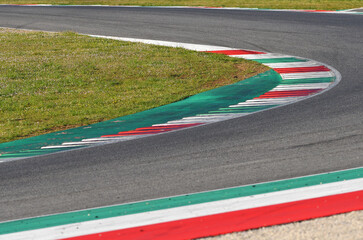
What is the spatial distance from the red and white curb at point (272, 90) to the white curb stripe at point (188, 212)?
2.93 meters

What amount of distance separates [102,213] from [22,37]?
15.2m

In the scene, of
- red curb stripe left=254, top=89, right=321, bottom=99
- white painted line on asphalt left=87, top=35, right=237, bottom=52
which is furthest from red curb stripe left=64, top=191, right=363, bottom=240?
white painted line on asphalt left=87, top=35, right=237, bottom=52

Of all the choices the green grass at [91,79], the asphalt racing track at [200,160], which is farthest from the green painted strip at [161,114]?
the asphalt racing track at [200,160]

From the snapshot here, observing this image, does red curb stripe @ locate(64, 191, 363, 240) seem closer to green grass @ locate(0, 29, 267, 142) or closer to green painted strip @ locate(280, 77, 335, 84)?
green grass @ locate(0, 29, 267, 142)

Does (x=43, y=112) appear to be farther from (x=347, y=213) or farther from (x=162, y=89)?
(x=347, y=213)

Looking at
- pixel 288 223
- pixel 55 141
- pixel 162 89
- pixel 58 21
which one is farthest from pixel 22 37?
pixel 288 223

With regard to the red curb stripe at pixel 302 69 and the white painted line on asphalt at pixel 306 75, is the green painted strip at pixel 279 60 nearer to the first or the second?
the red curb stripe at pixel 302 69

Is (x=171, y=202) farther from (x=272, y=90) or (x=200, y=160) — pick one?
(x=272, y=90)

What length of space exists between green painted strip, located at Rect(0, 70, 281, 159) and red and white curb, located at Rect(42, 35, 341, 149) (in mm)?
219

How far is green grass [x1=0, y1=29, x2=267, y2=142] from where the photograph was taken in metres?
10.2

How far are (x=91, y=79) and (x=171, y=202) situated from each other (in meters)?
7.90

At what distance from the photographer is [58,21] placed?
81.5 ft

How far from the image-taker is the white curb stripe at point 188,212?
17.0ft

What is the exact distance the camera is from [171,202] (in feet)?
18.9
